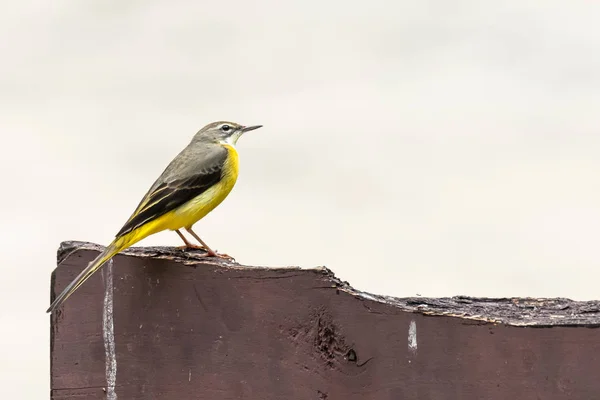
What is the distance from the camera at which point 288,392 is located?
3.98 m

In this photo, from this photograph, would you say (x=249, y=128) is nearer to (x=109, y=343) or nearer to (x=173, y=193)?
(x=173, y=193)

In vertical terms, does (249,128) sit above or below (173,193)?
above

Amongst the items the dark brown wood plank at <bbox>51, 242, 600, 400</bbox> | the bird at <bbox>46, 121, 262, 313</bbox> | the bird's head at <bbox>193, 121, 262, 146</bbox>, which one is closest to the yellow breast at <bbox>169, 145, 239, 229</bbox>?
the bird at <bbox>46, 121, 262, 313</bbox>

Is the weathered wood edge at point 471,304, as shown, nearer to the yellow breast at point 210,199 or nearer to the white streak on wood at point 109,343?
the white streak on wood at point 109,343

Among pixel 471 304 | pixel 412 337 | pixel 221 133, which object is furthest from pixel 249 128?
pixel 412 337

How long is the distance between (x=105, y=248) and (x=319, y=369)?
120 cm

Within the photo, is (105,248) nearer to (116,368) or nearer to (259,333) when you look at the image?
(116,368)

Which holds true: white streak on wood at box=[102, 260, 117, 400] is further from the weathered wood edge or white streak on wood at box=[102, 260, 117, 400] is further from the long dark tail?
the weathered wood edge

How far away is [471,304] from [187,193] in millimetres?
1869

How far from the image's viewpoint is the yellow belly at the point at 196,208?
5348 millimetres

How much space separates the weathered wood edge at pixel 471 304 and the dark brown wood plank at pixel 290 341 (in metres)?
0.01

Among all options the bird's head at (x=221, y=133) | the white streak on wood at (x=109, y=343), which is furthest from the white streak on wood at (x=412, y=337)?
the bird's head at (x=221, y=133)

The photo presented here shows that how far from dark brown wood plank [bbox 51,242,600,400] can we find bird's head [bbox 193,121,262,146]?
8.15ft

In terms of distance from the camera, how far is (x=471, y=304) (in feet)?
15.3
